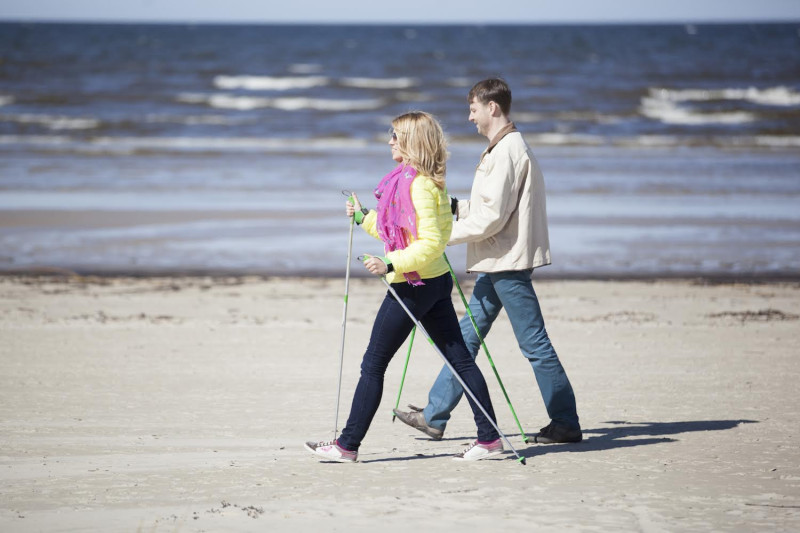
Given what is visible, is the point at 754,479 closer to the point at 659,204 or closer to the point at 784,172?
the point at 659,204

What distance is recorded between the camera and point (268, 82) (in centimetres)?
4116

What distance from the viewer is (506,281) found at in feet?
15.0

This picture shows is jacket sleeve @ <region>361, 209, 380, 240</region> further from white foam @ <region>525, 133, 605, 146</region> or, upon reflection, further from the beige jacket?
white foam @ <region>525, 133, 605, 146</region>

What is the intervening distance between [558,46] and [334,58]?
45.9ft

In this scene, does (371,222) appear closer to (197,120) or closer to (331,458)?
(331,458)

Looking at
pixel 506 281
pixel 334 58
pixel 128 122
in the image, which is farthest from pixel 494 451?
pixel 334 58

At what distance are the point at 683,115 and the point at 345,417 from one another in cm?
2795

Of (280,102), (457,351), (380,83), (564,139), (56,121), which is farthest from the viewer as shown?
(380,83)

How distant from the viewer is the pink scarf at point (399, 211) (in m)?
4.16

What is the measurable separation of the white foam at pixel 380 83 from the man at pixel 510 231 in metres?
34.3

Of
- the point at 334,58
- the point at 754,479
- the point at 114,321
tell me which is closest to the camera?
the point at 754,479

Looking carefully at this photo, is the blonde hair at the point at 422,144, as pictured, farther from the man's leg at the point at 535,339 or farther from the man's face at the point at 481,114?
the man's leg at the point at 535,339

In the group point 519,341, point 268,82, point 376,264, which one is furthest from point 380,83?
point 376,264

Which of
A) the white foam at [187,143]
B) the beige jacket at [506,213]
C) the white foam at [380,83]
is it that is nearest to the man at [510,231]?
the beige jacket at [506,213]
